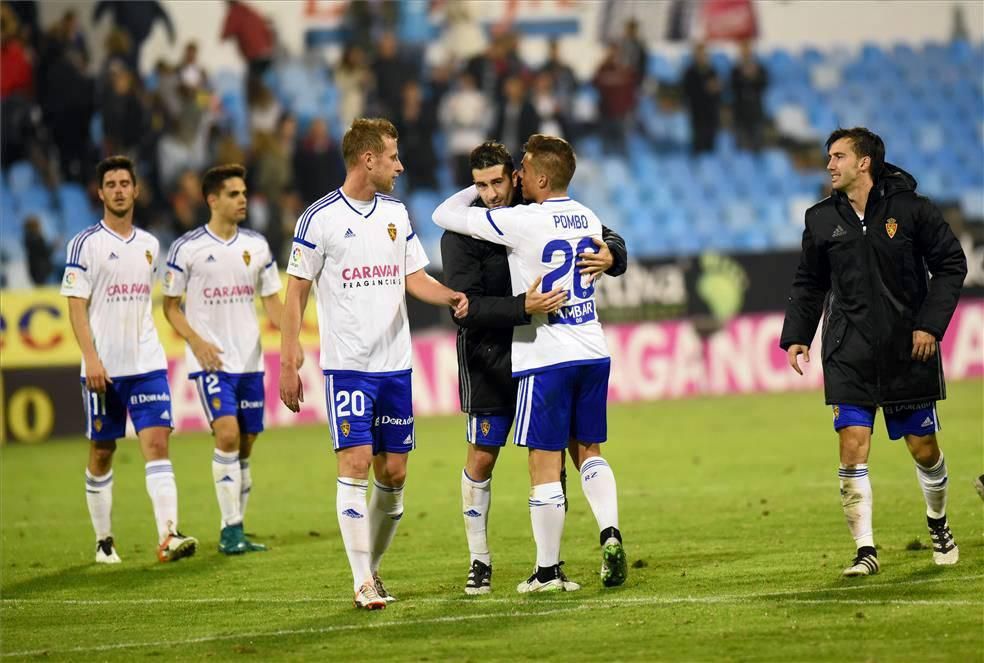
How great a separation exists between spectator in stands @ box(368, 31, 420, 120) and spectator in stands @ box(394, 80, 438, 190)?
138mm

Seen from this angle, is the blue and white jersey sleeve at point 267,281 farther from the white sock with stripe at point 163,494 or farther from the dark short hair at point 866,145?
the dark short hair at point 866,145

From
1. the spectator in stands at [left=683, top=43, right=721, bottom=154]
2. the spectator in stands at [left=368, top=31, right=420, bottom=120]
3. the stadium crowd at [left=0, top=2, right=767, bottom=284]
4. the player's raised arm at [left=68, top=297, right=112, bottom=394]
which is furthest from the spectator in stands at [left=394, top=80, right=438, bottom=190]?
the player's raised arm at [left=68, top=297, right=112, bottom=394]

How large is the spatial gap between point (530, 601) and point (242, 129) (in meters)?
17.3

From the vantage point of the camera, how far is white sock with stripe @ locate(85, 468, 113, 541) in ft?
33.1

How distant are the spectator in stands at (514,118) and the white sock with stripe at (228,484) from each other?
1452 cm

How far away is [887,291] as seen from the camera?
7.86 m

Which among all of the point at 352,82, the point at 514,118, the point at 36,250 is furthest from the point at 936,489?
the point at 352,82

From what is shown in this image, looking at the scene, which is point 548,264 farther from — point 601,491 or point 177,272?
point 177,272

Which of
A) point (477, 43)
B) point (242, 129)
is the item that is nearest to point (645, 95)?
point (477, 43)

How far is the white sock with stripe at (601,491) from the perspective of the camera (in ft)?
24.9

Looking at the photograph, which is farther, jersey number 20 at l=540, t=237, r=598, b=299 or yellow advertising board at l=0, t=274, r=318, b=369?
yellow advertising board at l=0, t=274, r=318, b=369

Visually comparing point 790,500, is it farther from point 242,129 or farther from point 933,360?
point 242,129

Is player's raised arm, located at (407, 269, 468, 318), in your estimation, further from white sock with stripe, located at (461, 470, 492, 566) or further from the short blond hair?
white sock with stripe, located at (461, 470, 492, 566)

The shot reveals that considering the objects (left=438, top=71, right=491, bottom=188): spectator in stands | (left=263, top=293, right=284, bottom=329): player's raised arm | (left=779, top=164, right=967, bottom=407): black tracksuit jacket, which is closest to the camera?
(left=779, top=164, right=967, bottom=407): black tracksuit jacket
